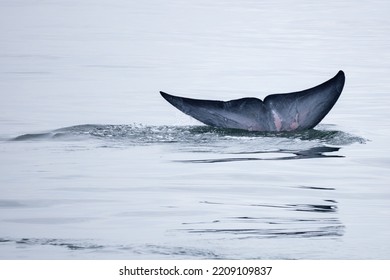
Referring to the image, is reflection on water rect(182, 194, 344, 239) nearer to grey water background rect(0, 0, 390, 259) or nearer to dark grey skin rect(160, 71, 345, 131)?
grey water background rect(0, 0, 390, 259)

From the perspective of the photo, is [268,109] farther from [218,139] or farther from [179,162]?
[179,162]

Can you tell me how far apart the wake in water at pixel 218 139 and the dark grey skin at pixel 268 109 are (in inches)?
5.0

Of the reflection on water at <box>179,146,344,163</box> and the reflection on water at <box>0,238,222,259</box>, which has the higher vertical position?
the reflection on water at <box>179,146,344,163</box>

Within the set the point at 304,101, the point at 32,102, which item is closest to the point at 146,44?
the point at 32,102

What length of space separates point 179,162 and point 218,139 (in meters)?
1.18

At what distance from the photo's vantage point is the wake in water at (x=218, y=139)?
15289mm

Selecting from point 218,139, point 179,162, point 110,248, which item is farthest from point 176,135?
point 110,248

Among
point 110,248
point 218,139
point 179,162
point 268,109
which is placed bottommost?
point 110,248

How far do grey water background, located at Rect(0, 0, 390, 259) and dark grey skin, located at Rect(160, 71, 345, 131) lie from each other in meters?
0.19

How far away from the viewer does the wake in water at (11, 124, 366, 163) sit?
15.3m

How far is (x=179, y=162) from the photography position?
14625 millimetres

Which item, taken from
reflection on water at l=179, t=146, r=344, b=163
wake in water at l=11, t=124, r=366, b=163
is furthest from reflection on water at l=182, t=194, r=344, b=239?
wake in water at l=11, t=124, r=366, b=163
